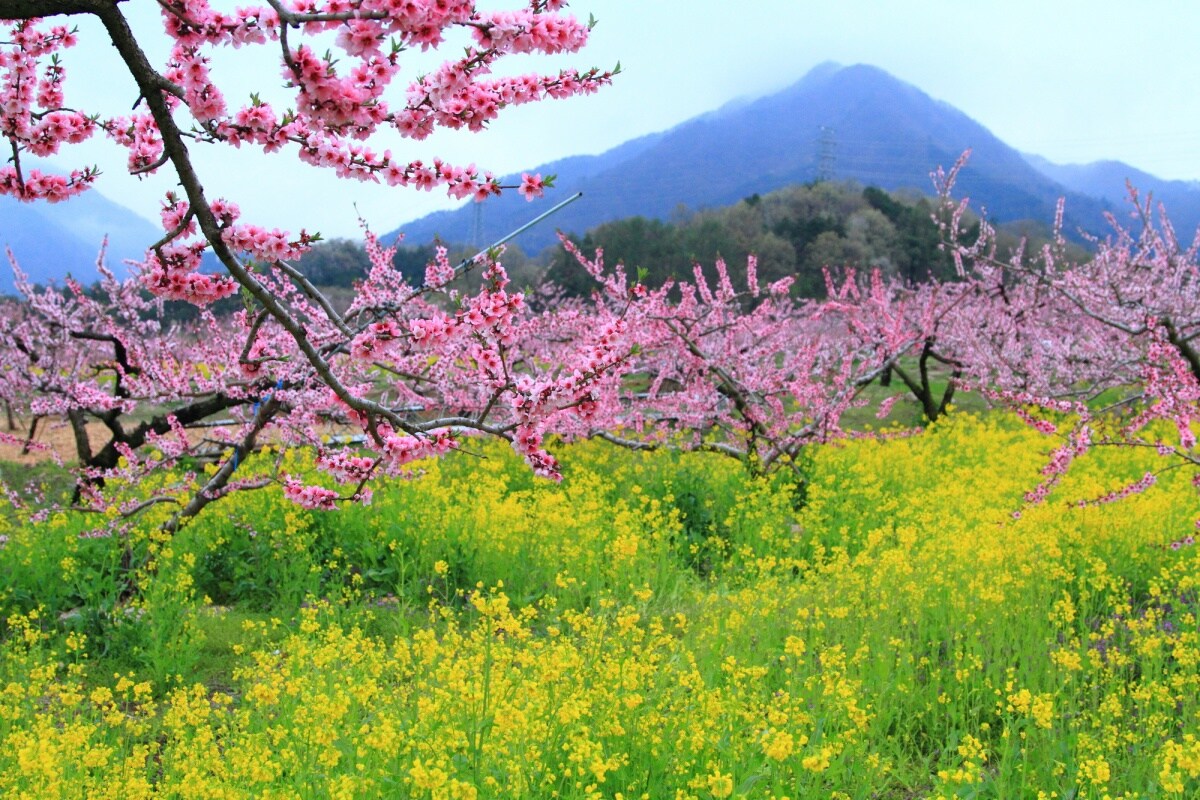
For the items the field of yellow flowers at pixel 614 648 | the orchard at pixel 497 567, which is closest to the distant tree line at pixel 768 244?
the orchard at pixel 497 567

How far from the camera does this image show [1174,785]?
3.05 meters

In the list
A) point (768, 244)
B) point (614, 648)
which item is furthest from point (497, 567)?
point (768, 244)

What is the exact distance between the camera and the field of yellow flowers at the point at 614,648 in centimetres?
354

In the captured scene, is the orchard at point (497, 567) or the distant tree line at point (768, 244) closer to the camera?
the orchard at point (497, 567)

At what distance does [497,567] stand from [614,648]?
2.31 meters

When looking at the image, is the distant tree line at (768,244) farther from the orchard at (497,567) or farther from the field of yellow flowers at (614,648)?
the field of yellow flowers at (614,648)

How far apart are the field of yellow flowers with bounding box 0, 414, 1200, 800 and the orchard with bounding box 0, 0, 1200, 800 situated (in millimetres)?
34

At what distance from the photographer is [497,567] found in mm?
6777

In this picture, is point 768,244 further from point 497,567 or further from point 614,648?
point 614,648

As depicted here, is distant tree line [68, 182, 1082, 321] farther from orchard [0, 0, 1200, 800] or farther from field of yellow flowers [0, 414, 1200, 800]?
field of yellow flowers [0, 414, 1200, 800]

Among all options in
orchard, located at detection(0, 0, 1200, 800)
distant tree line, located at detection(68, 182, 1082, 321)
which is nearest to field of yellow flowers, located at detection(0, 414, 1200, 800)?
orchard, located at detection(0, 0, 1200, 800)

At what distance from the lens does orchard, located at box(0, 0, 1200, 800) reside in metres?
3.23

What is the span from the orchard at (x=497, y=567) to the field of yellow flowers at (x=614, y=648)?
0.11 feet

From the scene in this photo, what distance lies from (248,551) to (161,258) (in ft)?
13.7
